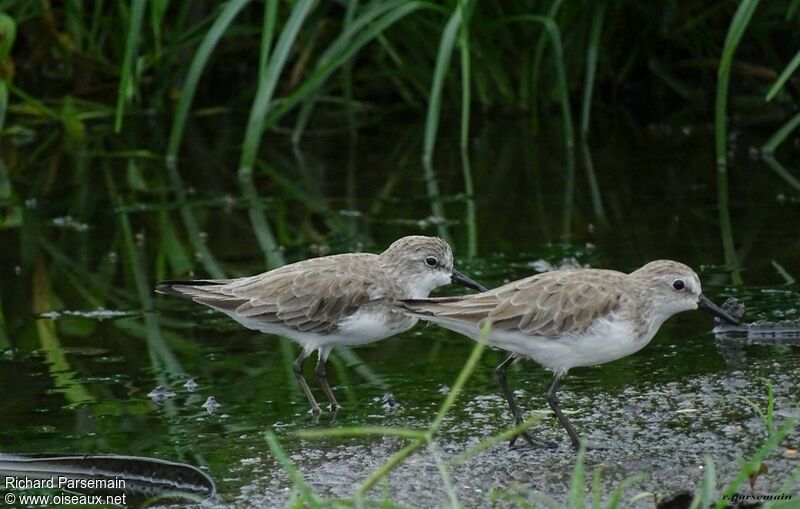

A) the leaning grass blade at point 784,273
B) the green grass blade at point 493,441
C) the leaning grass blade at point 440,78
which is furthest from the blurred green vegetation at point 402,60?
the green grass blade at point 493,441

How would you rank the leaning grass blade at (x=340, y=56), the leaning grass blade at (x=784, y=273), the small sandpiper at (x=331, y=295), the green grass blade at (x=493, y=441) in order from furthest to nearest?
1. the leaning grass blade at (x=340, y=56)
2. the leaning grass blade at (x=784, y=273)
3. the small sandpiper at (x=331, y=295)
4. the green grass blade at (x=493, y=441)

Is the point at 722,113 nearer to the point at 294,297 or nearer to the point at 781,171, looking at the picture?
the point at 781,171

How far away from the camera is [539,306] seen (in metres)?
5.16

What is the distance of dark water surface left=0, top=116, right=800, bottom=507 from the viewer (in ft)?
16.6

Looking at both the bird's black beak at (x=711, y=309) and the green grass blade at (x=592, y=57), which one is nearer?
the bird's black beak at (x=711, y=309)

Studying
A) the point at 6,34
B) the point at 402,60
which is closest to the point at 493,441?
the point at 6,34

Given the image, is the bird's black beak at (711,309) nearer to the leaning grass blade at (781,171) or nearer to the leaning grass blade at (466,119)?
the leaning grass blade at (466,119)

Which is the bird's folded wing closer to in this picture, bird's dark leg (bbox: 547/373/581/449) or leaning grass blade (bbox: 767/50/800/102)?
bird's dark leg (bbox: 547/373/581/449)

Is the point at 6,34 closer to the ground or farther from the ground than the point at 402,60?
farther from the ground

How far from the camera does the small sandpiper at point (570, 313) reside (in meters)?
5.09

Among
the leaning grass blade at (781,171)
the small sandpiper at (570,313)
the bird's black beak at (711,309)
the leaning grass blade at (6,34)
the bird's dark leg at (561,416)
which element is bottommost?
the leaning grass blade at (781,171)

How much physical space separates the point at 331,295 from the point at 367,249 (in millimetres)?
2589

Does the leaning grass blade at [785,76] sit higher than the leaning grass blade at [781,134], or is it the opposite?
the leaning grass blade at [785,76]

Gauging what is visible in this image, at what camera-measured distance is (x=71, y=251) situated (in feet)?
29.0
